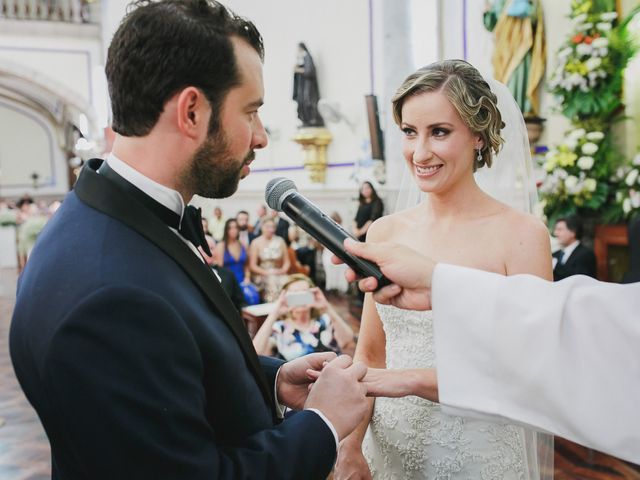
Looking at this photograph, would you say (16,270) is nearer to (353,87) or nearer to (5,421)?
(353,87)

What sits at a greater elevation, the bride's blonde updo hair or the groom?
the bride's blonde updo hair

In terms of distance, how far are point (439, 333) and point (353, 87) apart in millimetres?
9594

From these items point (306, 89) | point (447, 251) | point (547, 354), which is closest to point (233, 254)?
point (306, 89)

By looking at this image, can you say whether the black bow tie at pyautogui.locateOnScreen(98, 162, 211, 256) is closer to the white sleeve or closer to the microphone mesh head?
the microphone mesh head

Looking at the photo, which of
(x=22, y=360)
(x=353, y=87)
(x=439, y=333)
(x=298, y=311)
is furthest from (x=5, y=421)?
(x=353, y=87)

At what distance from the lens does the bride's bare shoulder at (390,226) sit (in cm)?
205

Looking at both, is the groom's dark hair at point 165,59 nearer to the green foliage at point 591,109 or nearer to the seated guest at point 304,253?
the green foliage at point 591,109

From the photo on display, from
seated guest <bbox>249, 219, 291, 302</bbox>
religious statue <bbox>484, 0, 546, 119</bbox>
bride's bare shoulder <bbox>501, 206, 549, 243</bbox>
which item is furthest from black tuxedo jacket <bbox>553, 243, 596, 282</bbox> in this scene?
bride's bare shoulder <bbox>501, 206, 549, 243</bbox>

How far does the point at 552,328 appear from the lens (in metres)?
1.15

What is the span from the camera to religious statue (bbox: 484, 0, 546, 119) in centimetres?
623

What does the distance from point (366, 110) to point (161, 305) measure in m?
9.21

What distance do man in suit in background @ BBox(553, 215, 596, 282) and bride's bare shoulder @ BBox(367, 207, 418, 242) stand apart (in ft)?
11.1

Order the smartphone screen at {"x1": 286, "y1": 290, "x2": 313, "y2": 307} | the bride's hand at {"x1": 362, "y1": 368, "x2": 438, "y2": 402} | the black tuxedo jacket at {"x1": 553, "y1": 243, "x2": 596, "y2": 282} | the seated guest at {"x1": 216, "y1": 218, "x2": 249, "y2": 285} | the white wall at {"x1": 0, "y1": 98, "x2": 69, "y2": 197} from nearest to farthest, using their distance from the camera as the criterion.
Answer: the bride's hand at {"x1": 362, "y1": 368, "x2": 438, "y2": 402} < the smartphone screen at {"x1": 286, "y1": 290, "x2": 313, "y2": 307} < the black tuxedo jacket at {"x1": 553, "y1": 243, "x2": 596, "y2": 282} < the seated guest at {"x1": 216, "y1": 218, "x2": 249, "y2": 285} < the white wall at {"x1": 0, "y1": 98, "x2": 69, "y2": 197}

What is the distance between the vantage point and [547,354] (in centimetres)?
114
